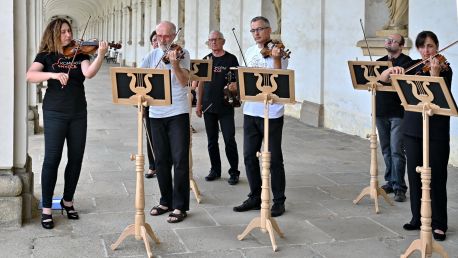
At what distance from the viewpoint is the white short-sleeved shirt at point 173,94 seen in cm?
539

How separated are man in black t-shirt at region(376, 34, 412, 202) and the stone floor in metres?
0.28

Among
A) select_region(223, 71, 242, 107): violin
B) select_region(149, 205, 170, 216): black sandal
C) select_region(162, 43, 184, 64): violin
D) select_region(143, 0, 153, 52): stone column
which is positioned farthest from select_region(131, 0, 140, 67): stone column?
select_region(162, 43, 184, 64): violin

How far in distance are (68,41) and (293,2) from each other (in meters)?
9.09

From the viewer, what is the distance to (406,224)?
5.39 meters

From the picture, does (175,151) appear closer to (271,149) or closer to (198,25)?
(271,149)

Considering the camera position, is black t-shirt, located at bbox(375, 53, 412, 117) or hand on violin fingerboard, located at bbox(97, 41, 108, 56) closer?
hand on violin fingerboard, located at bbox(97, 41, 108, 56)

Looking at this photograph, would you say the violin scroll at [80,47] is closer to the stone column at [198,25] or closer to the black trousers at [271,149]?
the black trousers at [271,149]

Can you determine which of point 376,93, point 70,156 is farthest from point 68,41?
point 376,93

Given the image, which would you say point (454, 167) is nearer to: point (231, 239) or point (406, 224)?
point (406, 224)

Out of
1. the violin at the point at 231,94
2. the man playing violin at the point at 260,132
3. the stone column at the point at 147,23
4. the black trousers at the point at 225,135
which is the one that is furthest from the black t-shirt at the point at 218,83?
the stone column at the point at 147,23

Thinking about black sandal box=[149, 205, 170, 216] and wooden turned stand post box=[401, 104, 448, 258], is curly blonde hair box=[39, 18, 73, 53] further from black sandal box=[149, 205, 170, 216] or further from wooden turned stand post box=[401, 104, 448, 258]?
wooden turned stand post box=[401, 104, 448, 258]

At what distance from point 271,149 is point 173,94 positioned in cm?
101

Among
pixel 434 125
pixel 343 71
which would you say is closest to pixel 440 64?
pixel 434 125

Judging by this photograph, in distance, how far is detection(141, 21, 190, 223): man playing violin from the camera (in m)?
5.32
